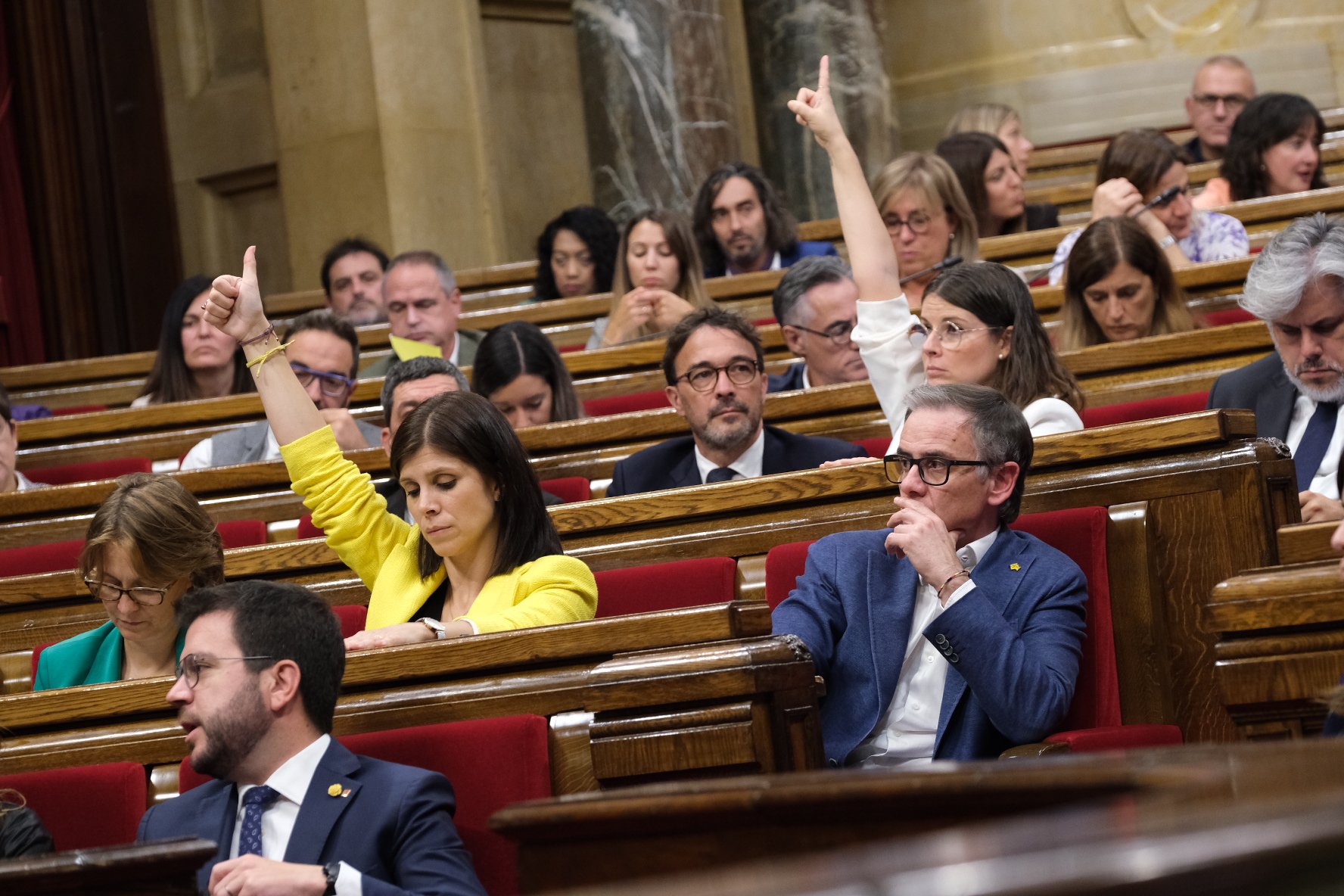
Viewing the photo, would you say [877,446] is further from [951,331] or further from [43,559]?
[43,559]

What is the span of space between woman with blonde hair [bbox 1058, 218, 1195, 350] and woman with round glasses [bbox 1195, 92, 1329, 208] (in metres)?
1.43

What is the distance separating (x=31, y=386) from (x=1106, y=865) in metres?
4.15

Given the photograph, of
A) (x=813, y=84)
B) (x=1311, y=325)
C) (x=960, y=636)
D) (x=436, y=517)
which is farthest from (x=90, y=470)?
(x=813, y=84)

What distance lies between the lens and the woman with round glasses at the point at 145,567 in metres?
1.99

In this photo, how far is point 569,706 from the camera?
157cm

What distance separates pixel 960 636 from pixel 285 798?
673 mm

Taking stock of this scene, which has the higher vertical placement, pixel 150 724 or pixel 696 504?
pixel 696 504

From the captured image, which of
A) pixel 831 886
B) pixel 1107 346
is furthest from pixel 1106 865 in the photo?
pixel 1107 346

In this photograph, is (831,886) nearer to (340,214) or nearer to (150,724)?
(150,724)

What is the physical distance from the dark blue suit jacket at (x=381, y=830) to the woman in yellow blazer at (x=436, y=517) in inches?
9.8

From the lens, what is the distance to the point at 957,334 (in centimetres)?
232

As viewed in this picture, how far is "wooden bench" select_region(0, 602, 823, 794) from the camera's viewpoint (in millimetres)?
1458

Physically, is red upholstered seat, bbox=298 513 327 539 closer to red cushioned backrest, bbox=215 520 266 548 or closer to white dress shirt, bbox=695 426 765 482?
red cushioned backrest, bbox=215 520 266 548

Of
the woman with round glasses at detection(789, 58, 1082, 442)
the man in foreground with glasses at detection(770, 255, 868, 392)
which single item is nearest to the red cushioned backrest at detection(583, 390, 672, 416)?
the man in foreground with glasses at detection(770, 255, 868, 392)
